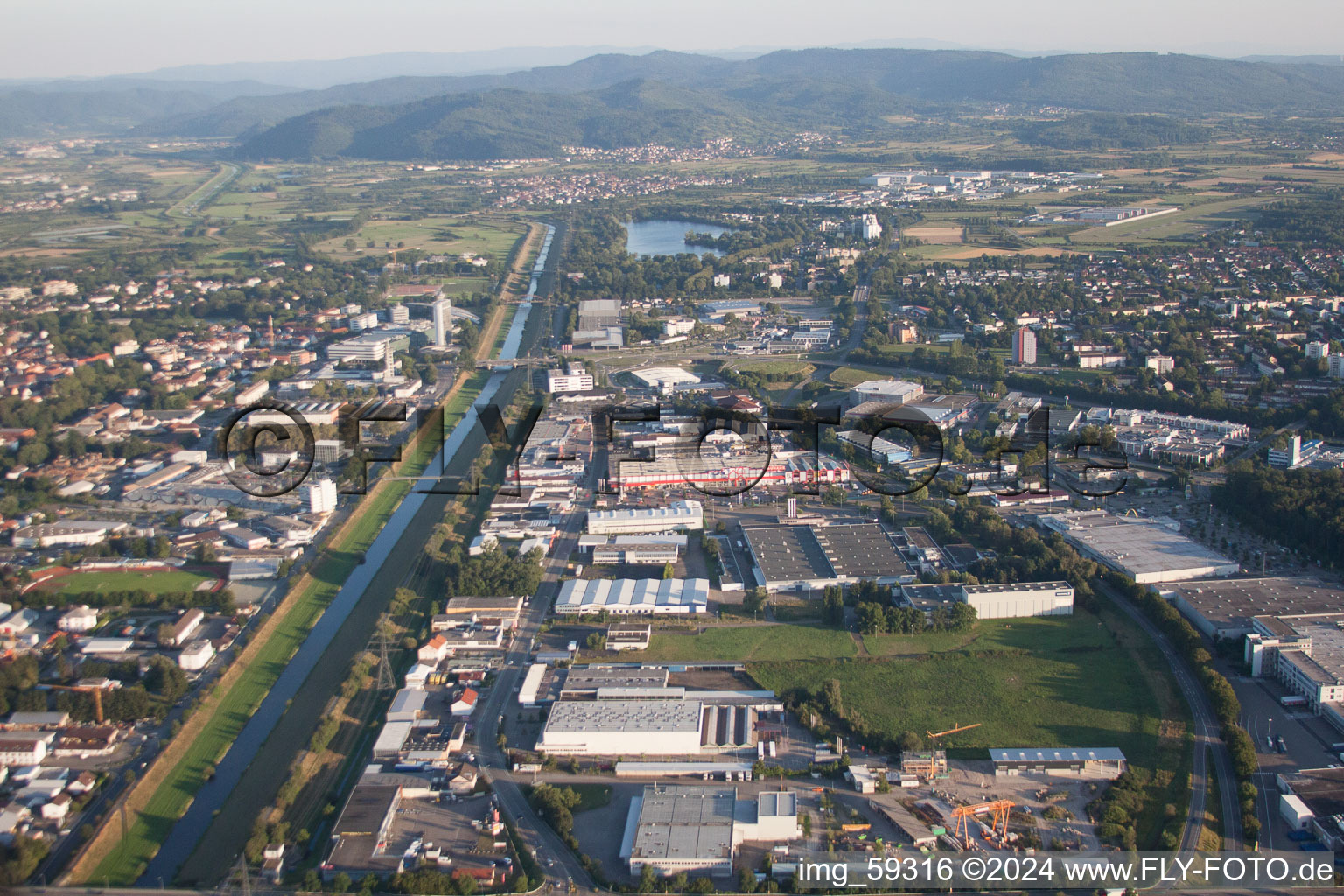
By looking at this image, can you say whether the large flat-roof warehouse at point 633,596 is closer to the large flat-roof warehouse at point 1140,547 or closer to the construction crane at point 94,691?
the construction crane at point 94,691

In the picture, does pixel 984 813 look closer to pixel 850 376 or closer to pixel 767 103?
pixel 850 376

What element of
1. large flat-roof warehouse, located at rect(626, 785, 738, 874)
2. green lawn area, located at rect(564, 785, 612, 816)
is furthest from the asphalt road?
green lawn area, located at rect(564, 785, 612, 816)

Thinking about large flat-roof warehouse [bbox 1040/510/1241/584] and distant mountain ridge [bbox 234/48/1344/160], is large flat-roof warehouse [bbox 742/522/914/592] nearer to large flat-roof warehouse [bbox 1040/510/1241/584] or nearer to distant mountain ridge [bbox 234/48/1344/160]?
large flat-roof warehouse [bbox 1040/510/1241/584]

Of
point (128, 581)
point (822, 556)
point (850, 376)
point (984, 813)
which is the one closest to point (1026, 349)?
point (850, 376)

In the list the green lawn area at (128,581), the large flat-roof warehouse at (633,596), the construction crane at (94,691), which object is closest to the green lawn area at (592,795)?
the large flat-roof warehouse at (633,596)

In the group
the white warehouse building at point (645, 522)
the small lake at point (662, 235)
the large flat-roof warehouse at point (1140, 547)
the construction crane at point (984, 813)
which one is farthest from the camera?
the small lake at point (662, 235)

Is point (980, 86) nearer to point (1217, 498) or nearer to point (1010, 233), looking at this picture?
point (1010, 233)
